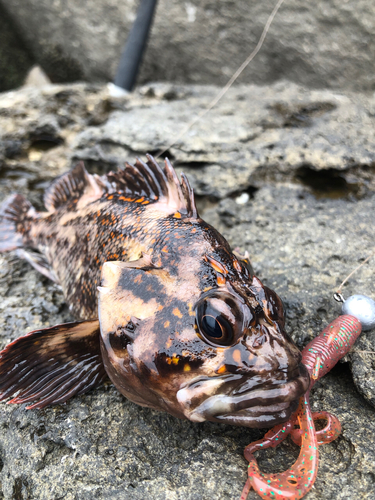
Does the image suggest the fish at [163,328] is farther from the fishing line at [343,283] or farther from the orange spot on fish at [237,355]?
the fishing line at [343,283]

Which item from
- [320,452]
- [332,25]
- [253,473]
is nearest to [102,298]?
[253,473]

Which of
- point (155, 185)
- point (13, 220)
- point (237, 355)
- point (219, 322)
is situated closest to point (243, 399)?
point (237, 355)

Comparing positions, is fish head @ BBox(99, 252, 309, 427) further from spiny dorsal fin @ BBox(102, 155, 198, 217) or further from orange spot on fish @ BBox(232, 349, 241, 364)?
spiny dorsal fin @ BBox(102, 155, 198, 217)

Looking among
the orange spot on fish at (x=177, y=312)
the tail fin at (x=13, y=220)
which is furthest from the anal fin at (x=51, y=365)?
the tail fin at (x=13, y=220)

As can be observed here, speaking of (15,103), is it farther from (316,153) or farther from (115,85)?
(316,153)

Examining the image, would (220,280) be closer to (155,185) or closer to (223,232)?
(155,185)
